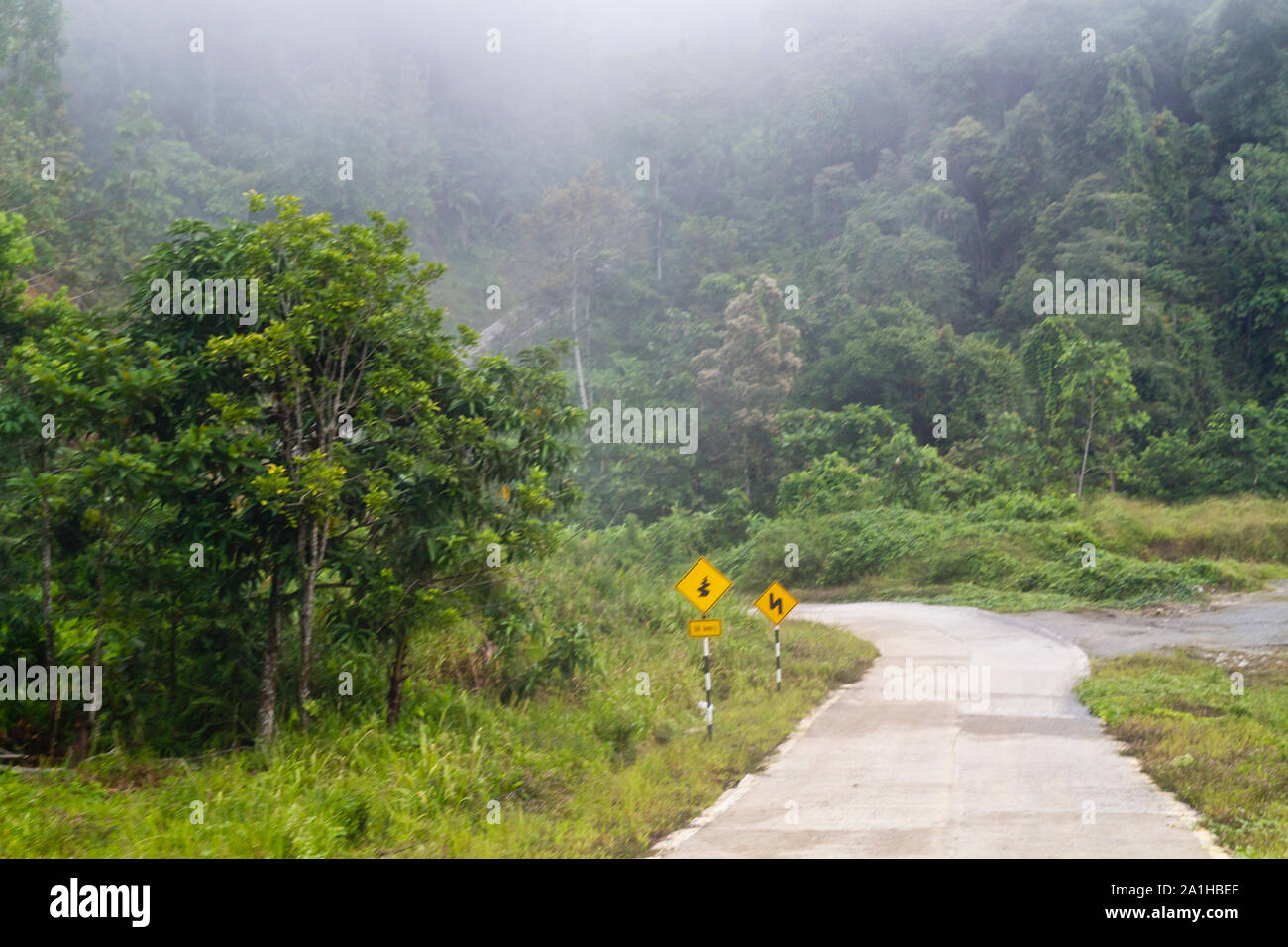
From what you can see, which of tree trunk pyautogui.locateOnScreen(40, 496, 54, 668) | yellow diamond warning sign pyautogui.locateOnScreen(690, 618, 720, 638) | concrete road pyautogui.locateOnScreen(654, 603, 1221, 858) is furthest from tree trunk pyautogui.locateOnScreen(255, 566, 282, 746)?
yellow diamond warning sign pyautogui.locateOnScreen(690, 618, 720, 638)

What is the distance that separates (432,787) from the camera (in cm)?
886

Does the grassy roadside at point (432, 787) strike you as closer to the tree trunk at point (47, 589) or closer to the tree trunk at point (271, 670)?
the tree trunk at point (271, 670)

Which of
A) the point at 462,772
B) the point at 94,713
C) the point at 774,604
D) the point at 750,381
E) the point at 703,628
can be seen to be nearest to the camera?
the point at 462,772

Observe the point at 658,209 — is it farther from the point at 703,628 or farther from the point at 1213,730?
the point at 1213,730

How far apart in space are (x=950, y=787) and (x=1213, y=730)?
3.78 m

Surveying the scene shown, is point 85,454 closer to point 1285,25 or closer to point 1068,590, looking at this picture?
point 1068,590

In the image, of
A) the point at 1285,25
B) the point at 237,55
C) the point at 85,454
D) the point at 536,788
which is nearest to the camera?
the point at 85,454

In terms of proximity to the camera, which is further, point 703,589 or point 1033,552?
point 1033,552

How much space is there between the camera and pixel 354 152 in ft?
207

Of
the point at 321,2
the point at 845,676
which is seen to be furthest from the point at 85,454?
the point at 321,2

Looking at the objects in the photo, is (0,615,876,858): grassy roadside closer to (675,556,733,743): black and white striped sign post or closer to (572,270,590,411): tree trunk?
(675,556,733,743): black and white striped sign post

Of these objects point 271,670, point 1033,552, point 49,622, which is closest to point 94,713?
point 49,622

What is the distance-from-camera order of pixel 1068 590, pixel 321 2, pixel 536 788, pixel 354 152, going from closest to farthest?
pixel 536 788, pixel 1068 590, pixel 354 152, pixel 321 2

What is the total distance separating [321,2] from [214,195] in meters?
39.9
